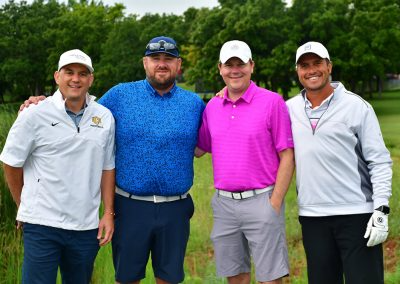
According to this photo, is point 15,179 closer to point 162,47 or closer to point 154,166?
point 154,166

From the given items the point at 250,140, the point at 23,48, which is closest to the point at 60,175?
the point at 250,140

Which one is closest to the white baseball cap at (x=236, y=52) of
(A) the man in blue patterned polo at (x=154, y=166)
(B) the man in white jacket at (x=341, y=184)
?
(A) the man in blue patterned polo at (x=154, y=166)

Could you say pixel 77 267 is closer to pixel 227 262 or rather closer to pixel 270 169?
pixel 227 262

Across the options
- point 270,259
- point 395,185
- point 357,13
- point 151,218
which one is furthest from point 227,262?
point 357,13

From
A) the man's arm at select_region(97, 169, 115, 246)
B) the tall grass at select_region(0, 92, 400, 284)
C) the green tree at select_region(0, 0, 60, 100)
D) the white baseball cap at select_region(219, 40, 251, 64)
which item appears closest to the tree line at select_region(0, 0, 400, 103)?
the green tree at select_region(0, 0, 60, 100)

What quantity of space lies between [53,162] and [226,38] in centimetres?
3111

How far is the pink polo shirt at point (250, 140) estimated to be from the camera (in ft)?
Answer: 13.5

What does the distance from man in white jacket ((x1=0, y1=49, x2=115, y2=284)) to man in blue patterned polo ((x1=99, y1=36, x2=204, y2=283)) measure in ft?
1.18

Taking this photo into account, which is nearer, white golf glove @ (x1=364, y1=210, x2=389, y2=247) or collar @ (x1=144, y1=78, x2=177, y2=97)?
white golf glove @ (x1=364, y1=210, x2=389, y2=247)

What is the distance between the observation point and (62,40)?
1738 inches

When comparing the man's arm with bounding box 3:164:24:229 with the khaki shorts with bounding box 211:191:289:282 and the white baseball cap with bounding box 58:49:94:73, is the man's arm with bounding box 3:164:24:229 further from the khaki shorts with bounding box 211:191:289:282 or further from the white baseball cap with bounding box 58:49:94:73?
the khaki shorts with bounding box 211:191:289:282

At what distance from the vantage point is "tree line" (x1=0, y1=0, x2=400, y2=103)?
1233 inches

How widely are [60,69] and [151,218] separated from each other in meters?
1.37

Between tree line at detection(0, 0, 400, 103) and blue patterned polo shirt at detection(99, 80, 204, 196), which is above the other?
tree line at detection(0, 0, 400, 103)
